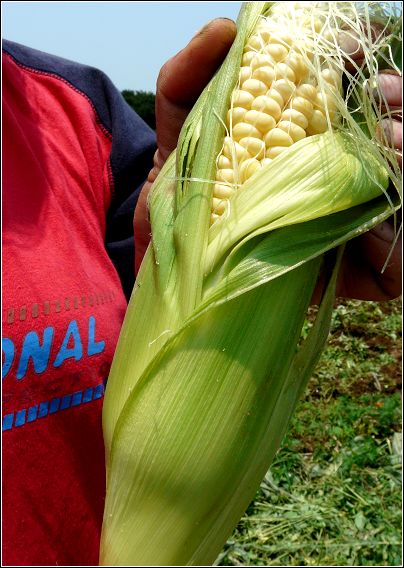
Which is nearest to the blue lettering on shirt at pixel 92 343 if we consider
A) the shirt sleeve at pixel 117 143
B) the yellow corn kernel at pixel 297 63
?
the shirt sleeve at pixel 117 143

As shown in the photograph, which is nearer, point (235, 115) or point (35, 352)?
point (235, 115)

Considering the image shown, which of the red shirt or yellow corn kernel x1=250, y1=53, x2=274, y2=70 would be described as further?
the red shirt

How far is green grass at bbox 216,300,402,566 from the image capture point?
1762 mm

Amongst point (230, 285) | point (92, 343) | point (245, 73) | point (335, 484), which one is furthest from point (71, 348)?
point (335, 484)

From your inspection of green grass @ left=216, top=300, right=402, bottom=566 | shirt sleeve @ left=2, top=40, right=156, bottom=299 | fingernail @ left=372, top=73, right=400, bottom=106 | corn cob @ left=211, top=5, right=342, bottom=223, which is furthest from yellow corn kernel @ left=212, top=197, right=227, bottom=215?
green grass @ left=216, top=300, right=402, bottom=566

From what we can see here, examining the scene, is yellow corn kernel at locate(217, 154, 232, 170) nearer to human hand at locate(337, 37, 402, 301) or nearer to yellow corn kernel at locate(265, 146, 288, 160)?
yellow corn kernel at locate(265, 146, 288, 160)

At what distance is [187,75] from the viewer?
0.71 meters

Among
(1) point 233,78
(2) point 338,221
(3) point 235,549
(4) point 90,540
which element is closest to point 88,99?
(1) point 233,78

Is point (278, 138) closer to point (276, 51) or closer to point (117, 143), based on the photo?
point (276, 51)

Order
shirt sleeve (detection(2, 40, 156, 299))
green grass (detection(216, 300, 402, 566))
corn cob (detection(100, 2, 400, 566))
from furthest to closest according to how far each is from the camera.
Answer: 1. green grass (detection(216, 300, 402, 566))
2. shirt sleeve (detection(2, 40, 156, 299))
3. corn cob (detection(100, 2, 400, 566))

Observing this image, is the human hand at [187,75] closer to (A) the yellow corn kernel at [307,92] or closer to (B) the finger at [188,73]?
(B) the finger at [188,73]

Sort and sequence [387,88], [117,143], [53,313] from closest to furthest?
[387,88] → [53,313] → [117,143]

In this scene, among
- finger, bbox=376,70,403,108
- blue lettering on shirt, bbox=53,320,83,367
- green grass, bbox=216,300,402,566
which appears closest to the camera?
finger, bbox=376,70,403,108

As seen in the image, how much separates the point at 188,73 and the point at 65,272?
310 mm
